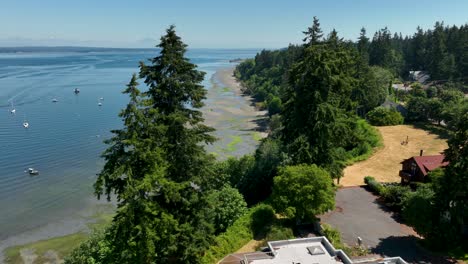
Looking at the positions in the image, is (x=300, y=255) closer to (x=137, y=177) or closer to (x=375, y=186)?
(x=137, y=177)

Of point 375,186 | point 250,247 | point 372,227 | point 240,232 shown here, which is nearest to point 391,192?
point 375,186

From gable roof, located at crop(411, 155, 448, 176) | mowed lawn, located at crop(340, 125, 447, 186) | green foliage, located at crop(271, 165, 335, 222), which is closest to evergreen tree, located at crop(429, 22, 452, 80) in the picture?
mowed lawn, located at crop(340, 125, 447, 186)

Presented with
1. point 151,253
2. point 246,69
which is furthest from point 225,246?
point 246,69

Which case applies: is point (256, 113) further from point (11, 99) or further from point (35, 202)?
point (11, 99)

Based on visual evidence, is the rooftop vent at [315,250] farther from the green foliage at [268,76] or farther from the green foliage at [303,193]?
the green foliage at [268,76]

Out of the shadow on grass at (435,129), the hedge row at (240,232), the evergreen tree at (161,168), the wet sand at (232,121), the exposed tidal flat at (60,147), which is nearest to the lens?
the evergreen tree at (161,168)

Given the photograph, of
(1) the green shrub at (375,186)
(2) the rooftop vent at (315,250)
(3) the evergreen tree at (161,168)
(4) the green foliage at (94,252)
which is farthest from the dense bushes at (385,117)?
(4) the green foliage at (94,252)
